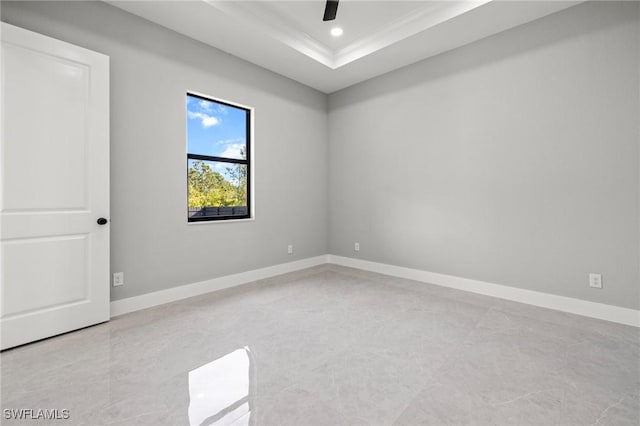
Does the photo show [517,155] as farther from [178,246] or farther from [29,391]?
[29,391]

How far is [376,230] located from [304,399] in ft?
9.73

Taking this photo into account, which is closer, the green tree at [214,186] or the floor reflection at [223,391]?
the floor reflection at [223,391]

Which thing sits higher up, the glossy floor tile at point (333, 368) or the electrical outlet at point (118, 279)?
the electrical outlet at point (118, 279)

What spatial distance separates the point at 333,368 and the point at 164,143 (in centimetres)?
262

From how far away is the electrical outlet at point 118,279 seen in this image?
2.67 m

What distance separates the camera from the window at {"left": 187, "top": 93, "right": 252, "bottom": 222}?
334 cm

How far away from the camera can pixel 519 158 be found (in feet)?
9.86

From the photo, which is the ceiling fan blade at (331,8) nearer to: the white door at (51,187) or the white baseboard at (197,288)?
the white door at (51,187)

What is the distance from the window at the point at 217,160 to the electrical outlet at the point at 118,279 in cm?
87

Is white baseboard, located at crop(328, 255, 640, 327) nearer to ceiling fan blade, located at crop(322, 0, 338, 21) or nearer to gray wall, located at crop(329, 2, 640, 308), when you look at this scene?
gray wall, located at crop(329, 2, 640, 308)

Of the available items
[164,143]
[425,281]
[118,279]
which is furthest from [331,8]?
[425,281]

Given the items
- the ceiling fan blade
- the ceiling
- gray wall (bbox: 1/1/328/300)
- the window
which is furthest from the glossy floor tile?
the ceiling

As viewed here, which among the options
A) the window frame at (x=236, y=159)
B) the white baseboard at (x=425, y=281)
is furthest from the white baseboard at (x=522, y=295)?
the window frame at (x=236, y=159)

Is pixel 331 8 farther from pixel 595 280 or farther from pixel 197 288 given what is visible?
pixel 595 280
